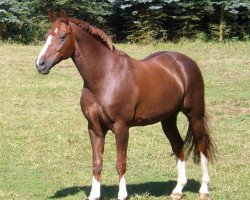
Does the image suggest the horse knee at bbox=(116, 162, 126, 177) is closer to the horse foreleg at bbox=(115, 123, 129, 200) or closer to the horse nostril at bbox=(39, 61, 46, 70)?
the horse foreleg at bbox=(115, 123, 129, 200)

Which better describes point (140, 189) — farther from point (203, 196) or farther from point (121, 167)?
point (121, 167)

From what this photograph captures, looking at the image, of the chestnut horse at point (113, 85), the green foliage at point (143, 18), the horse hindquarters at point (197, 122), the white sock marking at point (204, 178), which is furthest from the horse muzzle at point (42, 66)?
the green foliage at point (143, 18)

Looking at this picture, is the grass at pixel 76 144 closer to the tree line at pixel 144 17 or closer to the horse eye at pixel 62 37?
the horse eye at pixel 62 37

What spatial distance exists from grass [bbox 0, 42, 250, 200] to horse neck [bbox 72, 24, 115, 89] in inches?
59.9

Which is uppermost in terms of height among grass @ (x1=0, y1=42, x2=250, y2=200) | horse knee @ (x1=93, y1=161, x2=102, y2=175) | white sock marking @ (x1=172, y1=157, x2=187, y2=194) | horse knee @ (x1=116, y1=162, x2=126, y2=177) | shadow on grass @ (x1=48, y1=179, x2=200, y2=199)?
horse knee @ (x1=116, y1=162, x2=126, y2=177)

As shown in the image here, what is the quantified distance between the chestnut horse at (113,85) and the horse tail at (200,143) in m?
0.36

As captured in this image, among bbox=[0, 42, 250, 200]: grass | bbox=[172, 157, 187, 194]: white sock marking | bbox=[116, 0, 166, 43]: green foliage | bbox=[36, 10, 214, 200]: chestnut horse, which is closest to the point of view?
bbox=[36, 10, 214, 200]: chestnut horse

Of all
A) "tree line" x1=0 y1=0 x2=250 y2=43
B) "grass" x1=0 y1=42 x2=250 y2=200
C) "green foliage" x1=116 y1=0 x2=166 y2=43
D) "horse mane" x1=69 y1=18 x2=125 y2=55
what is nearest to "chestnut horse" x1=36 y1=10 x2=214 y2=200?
"horse mane" x1=69 y1=18 x2=125 y2=55

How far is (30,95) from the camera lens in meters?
14.1

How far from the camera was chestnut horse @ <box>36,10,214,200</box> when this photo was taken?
6.01m

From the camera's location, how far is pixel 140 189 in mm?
7285

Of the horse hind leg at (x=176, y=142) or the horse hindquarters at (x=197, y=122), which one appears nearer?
the horse hindquarters at (x=197, y=122)

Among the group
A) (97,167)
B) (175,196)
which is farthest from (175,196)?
(97,167)

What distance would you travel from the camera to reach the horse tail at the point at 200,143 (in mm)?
7164
